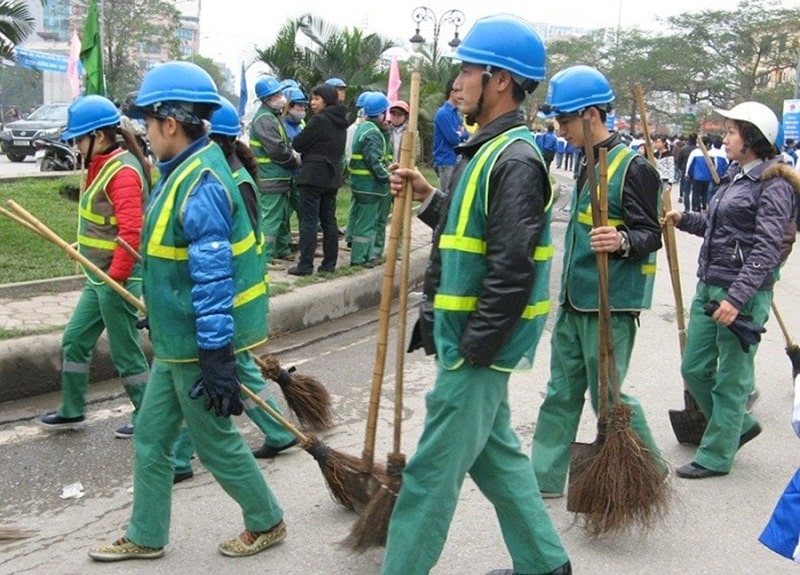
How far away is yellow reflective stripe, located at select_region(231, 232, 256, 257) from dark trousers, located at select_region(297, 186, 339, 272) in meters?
5.06

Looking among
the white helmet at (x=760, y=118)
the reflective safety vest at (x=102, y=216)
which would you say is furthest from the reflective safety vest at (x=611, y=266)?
the reflective safety vest at (x=102, y=216)

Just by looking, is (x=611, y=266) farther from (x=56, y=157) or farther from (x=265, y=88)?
(x=56, y=157)

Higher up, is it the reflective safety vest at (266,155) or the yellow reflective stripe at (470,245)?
the yellow reflective stripe at (470,245)

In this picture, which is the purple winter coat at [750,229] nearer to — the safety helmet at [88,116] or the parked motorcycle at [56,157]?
the safety helmet at [88,116]

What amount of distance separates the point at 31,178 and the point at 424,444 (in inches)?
508

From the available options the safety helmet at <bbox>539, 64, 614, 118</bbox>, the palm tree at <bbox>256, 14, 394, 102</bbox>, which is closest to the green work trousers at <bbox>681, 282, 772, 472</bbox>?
the safety helmet at <bbox>539, 64, 614, 118</bbox>

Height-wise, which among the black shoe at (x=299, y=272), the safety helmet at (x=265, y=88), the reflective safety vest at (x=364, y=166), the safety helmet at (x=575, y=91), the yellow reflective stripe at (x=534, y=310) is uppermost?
the safety helmet at (x=575, y=91)

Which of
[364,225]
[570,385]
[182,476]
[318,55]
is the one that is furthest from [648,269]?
[318,55]

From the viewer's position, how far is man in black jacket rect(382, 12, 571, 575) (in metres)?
3.01

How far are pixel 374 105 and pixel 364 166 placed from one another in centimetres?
60

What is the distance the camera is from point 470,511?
172 inches

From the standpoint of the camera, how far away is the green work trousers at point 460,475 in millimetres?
3102

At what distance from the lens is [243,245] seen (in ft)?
12.0

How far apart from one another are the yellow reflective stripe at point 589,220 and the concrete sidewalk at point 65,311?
3.07 meters
